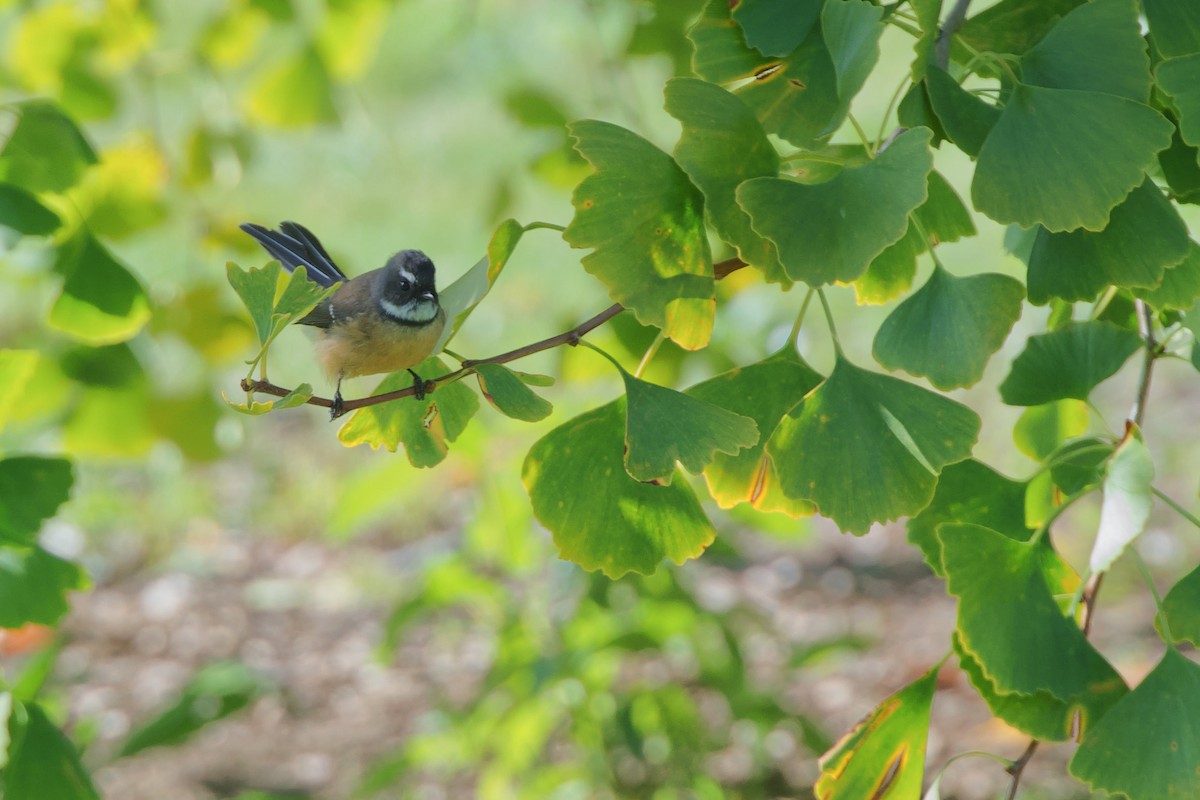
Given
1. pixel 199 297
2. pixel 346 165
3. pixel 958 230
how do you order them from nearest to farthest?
pixel 958 230
pixel 199 297
pixel 346 165

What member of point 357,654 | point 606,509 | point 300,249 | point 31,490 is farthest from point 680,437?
point 357,654

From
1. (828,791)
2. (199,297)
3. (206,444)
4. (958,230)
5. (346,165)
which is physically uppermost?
(958,230)

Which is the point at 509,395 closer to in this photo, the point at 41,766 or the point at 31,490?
the point at 31,490

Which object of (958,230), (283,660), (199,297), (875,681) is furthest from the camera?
(283,660)

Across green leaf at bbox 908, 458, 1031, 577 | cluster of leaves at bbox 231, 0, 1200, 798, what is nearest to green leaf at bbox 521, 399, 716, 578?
cluster of leaves at bbox 231, 0, 1200, 798

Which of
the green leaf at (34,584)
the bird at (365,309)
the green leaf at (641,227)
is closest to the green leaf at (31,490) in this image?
the green leaf at (34,584)

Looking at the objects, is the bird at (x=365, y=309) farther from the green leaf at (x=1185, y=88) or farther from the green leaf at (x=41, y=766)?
the green leaf at (x=1185, y=88)

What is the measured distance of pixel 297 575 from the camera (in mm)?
3592

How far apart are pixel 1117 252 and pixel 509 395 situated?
15.5 inches

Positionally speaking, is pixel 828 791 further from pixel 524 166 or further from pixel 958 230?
pixel 524 166

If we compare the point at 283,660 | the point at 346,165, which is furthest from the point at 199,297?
the point at 346,165

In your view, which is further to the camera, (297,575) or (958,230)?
(297,575)

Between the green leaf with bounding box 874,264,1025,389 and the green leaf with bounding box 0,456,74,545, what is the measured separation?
759 mm

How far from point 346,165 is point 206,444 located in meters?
3.99
